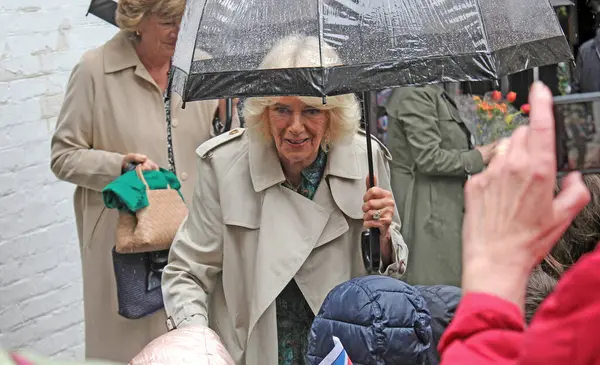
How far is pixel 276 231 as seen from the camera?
3.58 metres

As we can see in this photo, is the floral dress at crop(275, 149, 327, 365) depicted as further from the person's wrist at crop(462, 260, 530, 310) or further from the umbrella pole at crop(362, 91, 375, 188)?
the person's wrist at crop(462, 260, 530, 310)

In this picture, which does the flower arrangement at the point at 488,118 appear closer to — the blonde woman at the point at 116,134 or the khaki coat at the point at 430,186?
the khaki coat at the point at 430,186

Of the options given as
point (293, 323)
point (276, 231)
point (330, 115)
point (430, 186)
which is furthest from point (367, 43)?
point (430, 186)

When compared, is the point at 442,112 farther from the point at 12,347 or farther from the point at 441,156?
the point at 12,347

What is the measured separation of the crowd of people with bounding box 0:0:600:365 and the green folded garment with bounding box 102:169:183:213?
37 millimetres

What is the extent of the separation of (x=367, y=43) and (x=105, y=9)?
8.26 feet

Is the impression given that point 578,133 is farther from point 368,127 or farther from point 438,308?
point 438,308

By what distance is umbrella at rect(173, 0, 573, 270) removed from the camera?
294 centimetres

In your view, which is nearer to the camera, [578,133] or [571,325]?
[571,325]

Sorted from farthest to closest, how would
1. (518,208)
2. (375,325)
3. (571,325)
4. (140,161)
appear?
(140,161) < (375,325) < (518,208) < (571,325)

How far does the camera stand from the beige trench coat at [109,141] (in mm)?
4867

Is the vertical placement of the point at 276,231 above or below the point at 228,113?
below

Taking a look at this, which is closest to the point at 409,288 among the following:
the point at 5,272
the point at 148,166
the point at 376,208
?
the point at 376,208

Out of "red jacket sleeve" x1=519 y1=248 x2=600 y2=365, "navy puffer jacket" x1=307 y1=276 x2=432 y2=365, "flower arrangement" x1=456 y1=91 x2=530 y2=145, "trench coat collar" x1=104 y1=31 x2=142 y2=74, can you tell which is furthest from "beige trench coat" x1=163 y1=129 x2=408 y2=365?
"flower arrangement" x1=456 y1=91 x2=530 y2=145
